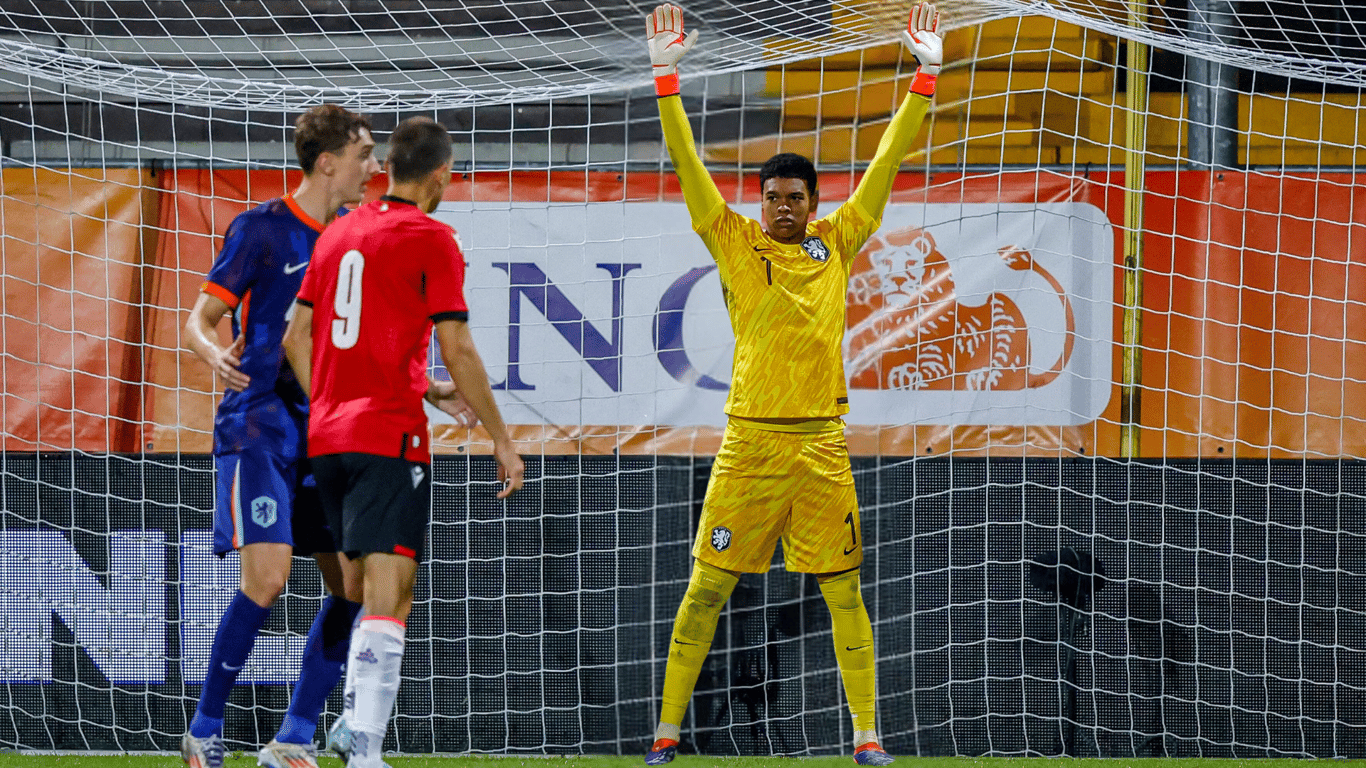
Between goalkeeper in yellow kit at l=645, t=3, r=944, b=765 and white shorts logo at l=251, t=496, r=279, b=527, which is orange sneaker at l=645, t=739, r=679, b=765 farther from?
white shorts logo at l=251, t=496, r=279, b=527

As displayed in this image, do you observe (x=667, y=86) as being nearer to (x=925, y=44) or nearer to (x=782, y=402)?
(x=925, y=44)

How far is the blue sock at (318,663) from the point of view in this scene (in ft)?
11.1

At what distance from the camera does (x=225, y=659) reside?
11.0ft

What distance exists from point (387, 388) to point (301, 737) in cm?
101

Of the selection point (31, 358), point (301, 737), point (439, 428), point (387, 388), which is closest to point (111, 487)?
point (31, 358)

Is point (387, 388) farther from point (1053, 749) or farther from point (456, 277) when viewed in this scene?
point (1053, 749)

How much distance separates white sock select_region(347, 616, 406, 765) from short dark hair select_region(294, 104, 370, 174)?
126 centimetres

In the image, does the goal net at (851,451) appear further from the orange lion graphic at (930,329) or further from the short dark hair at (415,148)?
the short dark hair at (415,148)

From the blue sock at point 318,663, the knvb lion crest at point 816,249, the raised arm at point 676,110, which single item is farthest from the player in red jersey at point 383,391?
the knvb lion crest at point 816,249

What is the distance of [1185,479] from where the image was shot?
4914mm

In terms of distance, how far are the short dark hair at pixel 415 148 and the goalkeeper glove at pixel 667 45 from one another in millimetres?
877


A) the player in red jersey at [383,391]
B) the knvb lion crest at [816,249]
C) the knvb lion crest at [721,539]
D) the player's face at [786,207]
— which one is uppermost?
the player's face at [786,207]

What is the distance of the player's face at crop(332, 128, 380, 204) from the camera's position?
3457 mm

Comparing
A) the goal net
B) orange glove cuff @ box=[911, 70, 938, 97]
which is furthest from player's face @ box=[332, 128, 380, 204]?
orange glove cuff @ box=[911, 70, 938, 97]
